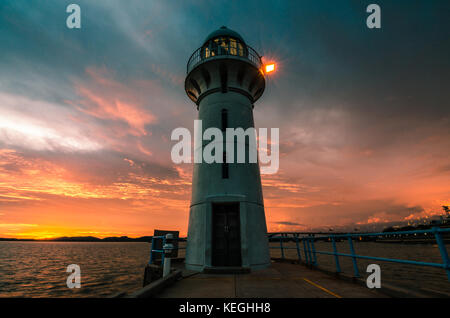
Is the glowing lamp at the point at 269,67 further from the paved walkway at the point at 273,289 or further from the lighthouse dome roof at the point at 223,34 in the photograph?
the paved walkway at the point at 273,289

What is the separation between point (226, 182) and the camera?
32.6 feet

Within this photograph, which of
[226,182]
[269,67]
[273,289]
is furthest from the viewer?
[269,67]

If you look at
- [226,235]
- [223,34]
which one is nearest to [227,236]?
[226,235]

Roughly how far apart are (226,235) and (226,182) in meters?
2.37

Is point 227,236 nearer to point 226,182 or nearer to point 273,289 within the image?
point 226,182

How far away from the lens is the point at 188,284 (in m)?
6.11

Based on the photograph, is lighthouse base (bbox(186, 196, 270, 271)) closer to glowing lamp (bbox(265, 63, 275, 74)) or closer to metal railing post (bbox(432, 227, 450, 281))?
metal railing post (bbox(432, 227, 450, 281))

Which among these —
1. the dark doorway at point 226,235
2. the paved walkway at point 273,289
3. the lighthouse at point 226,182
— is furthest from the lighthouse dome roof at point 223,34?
the paved walkway at point 273,289

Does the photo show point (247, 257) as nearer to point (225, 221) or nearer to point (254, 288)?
point (225, 221)

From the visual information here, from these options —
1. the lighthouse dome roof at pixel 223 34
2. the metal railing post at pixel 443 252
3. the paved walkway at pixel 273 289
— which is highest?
the lighthouse dome roof at pixel 223 34

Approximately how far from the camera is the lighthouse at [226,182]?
30.3 feet
